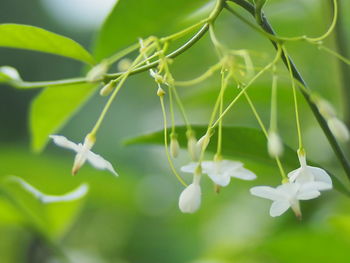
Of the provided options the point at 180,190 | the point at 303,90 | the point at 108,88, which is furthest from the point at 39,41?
the point at 180,190

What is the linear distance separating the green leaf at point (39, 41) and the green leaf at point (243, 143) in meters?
0.14

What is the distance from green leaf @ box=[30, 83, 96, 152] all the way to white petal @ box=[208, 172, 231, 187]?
30 centimetres

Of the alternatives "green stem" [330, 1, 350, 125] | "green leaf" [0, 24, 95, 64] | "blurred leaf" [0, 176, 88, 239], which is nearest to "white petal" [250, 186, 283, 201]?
"green leaf" [0, 24, 95, 64]

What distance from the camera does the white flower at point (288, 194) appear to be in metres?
0.55

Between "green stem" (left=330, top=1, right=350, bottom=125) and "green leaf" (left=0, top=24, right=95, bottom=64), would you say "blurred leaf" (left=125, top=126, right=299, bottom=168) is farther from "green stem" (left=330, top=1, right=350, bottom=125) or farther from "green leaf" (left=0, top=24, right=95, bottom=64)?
"green stem" (left=330, top=1, right=350, bottom=125)

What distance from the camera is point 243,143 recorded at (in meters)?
0.73

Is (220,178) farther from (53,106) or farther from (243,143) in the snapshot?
(53,106)

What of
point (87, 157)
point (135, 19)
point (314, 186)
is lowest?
point (314, 186)

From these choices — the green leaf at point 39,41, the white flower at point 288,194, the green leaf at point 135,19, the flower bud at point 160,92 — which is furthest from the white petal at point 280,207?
the green leaf at point 135,19

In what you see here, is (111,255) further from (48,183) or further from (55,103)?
(55,103)

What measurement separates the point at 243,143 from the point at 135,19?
22 cm

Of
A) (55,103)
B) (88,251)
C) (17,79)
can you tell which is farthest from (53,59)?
(17,79)

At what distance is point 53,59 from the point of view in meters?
3.66

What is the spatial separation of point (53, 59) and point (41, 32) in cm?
306
